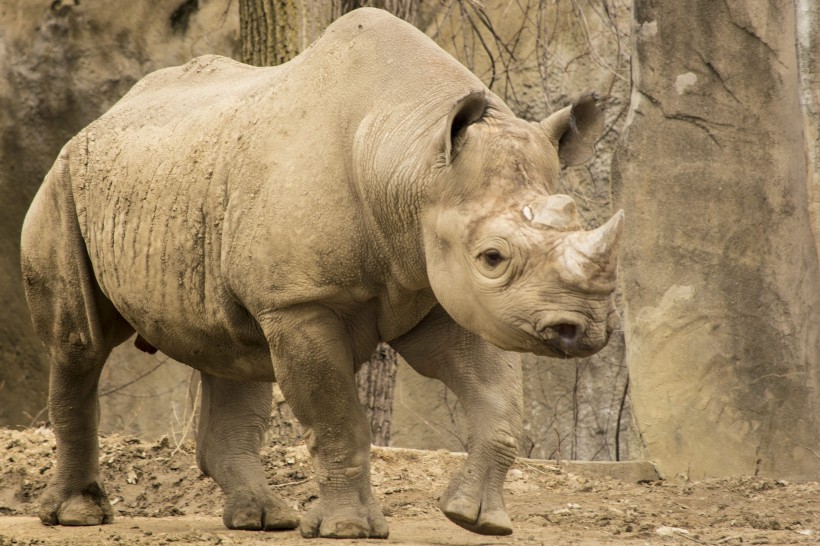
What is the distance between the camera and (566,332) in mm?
4344

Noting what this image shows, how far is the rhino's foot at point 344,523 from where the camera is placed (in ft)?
17.0

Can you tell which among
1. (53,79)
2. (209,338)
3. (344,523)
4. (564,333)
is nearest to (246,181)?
(209,338)

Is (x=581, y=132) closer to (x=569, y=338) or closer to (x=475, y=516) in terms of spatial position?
(x=569, y=338)

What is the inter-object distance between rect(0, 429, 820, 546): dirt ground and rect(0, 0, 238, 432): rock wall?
2.76m

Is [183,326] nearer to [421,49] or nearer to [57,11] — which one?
→ [421,49]

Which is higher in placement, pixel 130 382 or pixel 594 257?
pixel 594 257

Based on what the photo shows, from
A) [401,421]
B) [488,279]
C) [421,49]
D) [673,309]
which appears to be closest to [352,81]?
[421,49]

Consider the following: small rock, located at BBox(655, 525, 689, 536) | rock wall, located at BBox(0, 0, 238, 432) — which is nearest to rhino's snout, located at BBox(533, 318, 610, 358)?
small rock, located at BBox(655, 525, 689, 536)

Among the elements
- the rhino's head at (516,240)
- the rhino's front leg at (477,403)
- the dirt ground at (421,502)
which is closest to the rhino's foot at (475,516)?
the rhino's front leg at (477,403)

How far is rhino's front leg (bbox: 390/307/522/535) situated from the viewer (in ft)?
16.2

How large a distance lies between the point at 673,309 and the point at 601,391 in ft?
11.9

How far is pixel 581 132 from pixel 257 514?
7.23ft

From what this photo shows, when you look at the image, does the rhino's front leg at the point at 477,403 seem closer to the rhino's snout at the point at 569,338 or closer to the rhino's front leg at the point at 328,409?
the rhino's front leg at the point at 328,409

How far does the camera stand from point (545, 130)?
4.95m
